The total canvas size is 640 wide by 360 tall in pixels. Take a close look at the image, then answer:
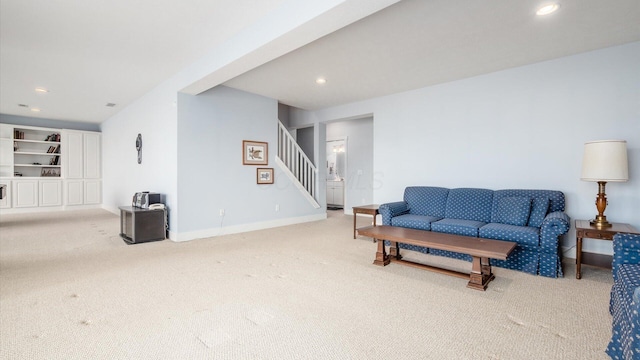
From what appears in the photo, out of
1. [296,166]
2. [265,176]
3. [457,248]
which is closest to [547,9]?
[457,248]

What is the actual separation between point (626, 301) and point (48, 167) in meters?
10.8

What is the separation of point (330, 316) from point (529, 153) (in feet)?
11.5

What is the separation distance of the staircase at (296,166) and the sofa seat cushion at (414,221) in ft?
8.50

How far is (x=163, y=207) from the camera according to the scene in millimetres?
4613

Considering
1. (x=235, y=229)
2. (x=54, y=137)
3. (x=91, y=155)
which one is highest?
(x=54, y=137)

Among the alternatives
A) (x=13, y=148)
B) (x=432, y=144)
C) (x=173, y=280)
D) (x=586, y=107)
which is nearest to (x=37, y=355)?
(x=173, y=280)

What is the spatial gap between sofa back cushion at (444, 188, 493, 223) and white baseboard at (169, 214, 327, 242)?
299 cm

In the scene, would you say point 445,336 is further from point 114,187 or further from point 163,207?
point 114,187

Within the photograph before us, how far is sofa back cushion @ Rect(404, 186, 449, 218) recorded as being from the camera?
428cm

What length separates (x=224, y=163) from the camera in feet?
16.4

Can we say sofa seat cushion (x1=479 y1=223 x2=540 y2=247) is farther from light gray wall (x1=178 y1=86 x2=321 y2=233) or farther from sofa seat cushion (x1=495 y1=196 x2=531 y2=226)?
light gray wall (x1=178 y1=86 x2=321 y2=233)

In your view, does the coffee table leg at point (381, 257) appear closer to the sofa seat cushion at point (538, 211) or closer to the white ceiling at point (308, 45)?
the sofa seat cushion at point (538, 211)

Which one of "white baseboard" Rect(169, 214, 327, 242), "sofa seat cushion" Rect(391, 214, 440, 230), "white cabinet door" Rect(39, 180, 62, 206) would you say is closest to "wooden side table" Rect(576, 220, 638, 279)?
"sofa seat cushion" Rect(391, 214, 440, 230)

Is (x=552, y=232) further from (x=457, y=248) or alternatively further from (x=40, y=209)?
(x=40, y=209)
